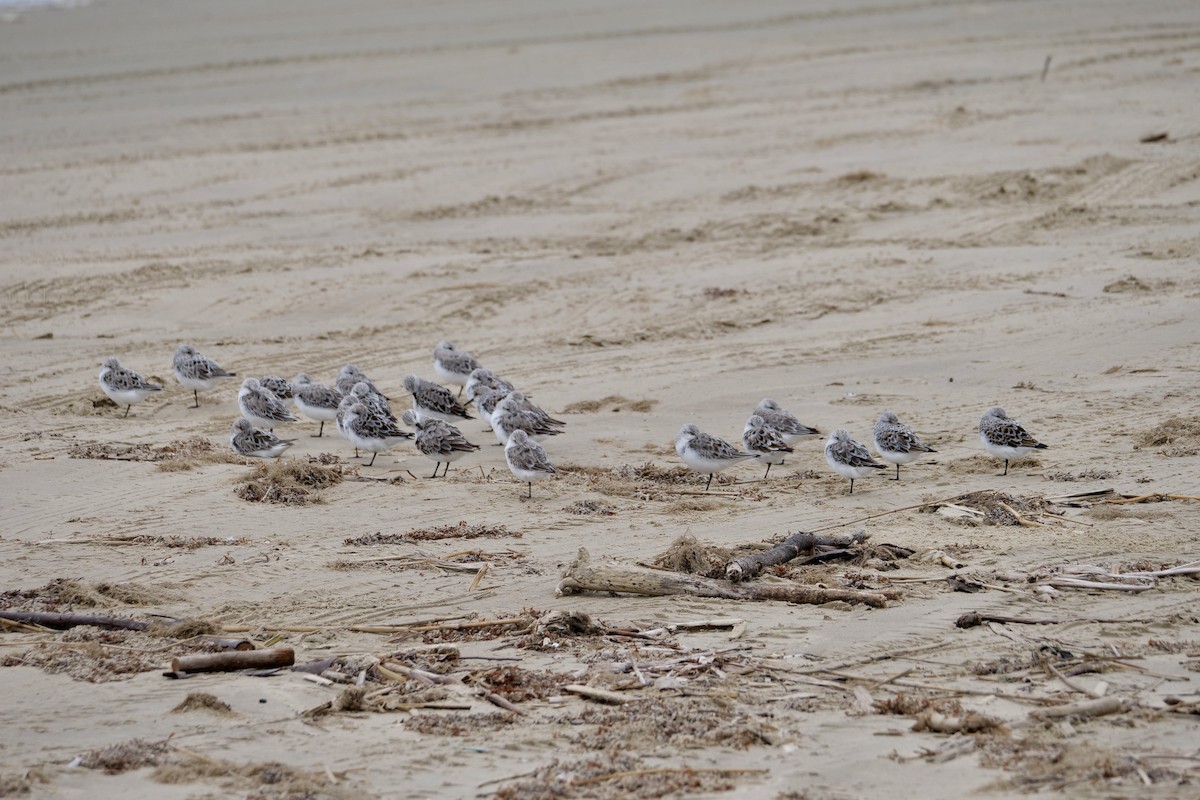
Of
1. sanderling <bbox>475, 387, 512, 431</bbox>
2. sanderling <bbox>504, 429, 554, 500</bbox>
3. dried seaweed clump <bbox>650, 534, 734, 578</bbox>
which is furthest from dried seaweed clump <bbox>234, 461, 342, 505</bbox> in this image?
dried seaweed clump <bbox>650, 534, 734, 578</bbox>

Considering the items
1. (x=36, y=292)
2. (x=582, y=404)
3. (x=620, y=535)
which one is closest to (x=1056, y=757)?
(x=620, y=535)

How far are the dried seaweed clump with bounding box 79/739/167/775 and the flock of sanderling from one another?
429cm

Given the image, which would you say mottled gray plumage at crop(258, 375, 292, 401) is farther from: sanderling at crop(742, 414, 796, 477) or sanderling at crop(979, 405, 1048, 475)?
sanderling at crop(979, 405, 1048, 475)

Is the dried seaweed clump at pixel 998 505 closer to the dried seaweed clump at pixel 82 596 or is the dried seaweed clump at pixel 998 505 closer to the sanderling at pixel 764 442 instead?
the sanderling at pixel 764 442

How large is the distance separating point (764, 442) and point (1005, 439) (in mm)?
1681

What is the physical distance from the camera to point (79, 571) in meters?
8.01

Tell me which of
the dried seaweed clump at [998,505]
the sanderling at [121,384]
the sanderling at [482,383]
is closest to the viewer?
the dried seaweed clump at [998,505]

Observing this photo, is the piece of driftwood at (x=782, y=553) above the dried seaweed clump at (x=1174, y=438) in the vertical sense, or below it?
below

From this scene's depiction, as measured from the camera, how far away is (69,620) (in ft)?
23.4

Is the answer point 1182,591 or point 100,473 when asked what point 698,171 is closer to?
point 100,473

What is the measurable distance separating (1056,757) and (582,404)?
7105mm

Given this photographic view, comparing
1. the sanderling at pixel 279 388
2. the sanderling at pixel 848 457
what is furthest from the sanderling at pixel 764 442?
the sanderling at pixel 279 388

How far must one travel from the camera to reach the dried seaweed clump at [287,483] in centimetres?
945

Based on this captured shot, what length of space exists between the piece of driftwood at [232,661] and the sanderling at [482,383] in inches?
222
